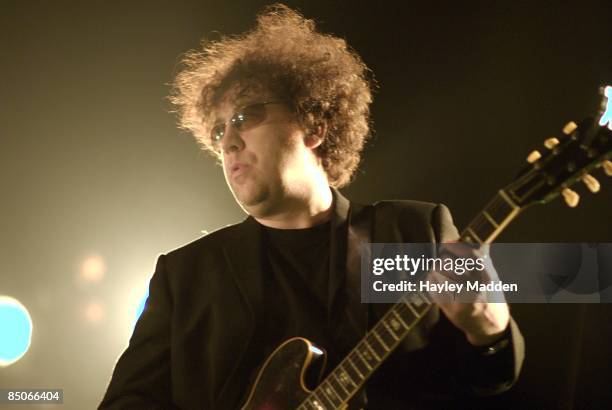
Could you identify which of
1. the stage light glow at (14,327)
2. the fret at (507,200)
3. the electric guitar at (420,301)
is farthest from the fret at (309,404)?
the stage light glow at (14,327)

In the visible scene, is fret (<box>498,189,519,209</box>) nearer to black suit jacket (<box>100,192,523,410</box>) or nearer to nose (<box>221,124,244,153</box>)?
black suit jacket (<box>100,192,523,410</box>)

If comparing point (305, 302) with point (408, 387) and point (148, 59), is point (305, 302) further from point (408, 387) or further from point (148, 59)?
point (148, 59)

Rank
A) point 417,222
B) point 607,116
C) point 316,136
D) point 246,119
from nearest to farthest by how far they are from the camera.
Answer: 1. point 607,116
2. point 417,222
3. point 246,119
4. point 316,136

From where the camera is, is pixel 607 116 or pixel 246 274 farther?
pixel 246 274

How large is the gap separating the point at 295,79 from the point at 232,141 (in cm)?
49

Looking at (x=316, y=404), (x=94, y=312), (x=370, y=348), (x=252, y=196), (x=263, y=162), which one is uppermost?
(x=263, y=162)

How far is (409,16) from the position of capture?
219cm

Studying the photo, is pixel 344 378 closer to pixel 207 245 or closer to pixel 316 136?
pixel 207 245

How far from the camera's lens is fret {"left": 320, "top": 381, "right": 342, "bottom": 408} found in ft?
4.56

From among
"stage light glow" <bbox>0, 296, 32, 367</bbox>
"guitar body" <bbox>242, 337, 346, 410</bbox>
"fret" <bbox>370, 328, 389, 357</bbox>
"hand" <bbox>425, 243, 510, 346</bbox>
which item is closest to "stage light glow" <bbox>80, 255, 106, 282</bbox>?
"stage light glow" <bbox>0, 296, 32, 367</bbox>

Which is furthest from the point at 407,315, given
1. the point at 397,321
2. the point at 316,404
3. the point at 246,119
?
the point at 246,119

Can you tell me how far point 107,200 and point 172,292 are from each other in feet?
2.93

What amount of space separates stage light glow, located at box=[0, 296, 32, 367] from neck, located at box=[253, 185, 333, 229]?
4.42 feet

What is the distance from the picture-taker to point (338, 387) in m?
1.40
